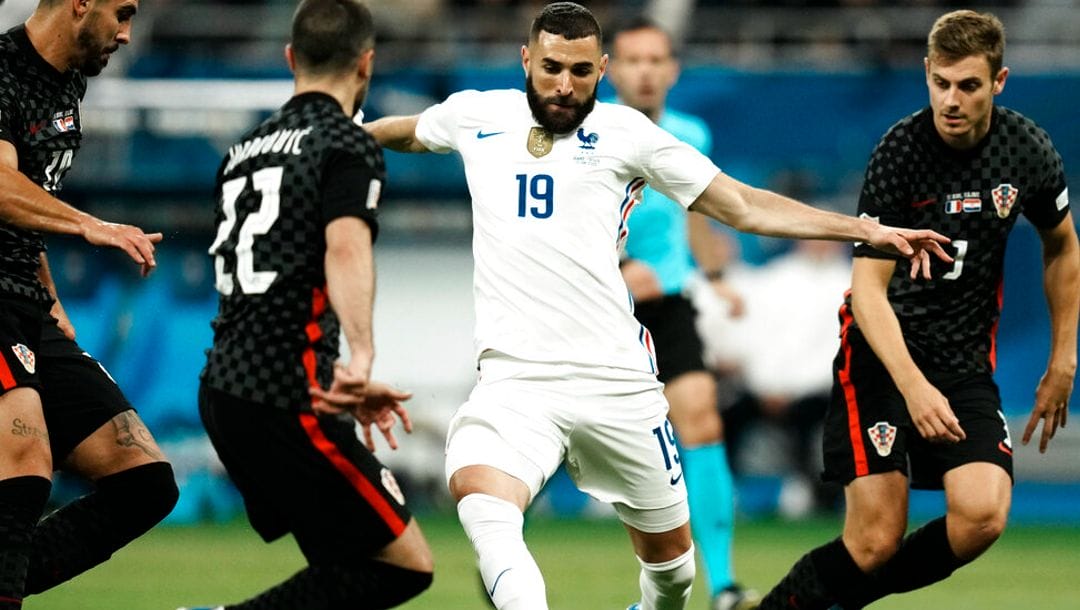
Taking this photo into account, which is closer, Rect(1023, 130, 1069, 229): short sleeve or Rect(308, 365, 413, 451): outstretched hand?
Rect(308, 365, 413, 451): outstretched hand

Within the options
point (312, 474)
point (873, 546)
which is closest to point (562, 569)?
point (873, 546)

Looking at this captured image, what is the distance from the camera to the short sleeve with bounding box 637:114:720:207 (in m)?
6.22

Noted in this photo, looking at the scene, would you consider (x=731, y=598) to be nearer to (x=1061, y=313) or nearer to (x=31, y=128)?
(x=1061, y=313)

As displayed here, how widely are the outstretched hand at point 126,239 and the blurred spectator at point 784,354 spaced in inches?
348

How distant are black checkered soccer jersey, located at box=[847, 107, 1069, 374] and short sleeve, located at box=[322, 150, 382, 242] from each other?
2.15 meters

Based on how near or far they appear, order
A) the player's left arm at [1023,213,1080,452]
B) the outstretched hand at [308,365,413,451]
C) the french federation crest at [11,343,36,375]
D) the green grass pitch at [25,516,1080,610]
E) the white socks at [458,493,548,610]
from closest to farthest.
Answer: the outstretched hand at [308,365,413,451] → the white socks at [458,493,548,610] → the french federation crest at [11,343,36,375] → the player's left arm at [1023,213,1080,452] → the green grass pitch at [25,516,1080,610]

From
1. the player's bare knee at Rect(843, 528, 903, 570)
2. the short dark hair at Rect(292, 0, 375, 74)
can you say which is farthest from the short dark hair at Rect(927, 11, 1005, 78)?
the short dark hair at Rect(292, 0, 375, 74)

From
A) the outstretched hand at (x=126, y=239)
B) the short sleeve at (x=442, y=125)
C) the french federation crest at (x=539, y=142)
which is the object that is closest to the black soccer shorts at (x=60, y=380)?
the outstretched hand at (x=126, y=239)

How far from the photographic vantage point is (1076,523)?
13.5 meters

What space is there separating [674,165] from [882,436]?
4.67 ft

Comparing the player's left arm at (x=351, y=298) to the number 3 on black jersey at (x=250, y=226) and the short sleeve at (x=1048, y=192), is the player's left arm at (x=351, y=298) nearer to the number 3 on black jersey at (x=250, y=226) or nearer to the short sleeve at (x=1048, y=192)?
the number 3 on black jersey at (x=250, y=226)

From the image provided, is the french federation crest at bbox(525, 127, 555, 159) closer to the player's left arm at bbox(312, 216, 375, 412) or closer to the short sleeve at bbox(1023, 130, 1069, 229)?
the player's left arm at bbox(312, 216, 375, 412)

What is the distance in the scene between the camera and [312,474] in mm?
5508

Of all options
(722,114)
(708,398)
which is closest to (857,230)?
(708,398)
